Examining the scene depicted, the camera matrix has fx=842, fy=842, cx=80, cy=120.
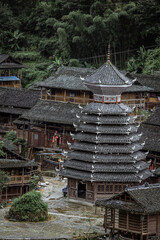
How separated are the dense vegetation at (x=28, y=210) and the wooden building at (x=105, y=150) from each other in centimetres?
732

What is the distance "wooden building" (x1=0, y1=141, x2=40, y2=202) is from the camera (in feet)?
256

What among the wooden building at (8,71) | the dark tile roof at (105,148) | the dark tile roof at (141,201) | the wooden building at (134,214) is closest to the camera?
the dark tile roof at (141,201)

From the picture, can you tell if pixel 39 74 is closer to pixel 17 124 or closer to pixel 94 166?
pixel 17 124

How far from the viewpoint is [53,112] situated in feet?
319

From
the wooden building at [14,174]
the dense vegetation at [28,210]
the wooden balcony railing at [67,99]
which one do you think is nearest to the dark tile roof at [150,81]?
the wooden balcony railing at [67,99]

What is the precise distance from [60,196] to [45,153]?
46.7ft

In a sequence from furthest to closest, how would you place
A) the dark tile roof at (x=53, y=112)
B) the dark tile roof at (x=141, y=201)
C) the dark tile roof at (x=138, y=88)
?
1. the dark tile roof at (x=138, y=88)
2. the dark tile roof at (x=53, y=112)
3. the dark tile roof at (x=141, y=201)

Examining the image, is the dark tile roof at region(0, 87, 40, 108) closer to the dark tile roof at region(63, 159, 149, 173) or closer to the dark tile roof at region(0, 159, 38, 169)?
the dark tile roof at region(0, 159, 38, 169)

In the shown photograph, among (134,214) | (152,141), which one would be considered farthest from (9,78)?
(134,214)

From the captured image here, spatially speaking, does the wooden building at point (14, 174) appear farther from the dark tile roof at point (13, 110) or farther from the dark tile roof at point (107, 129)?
the dark tile roof at point (13, 110)

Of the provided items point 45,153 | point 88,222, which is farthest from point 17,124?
point 88,222

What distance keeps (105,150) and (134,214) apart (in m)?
14.3

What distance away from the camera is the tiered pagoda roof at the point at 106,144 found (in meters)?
77.1

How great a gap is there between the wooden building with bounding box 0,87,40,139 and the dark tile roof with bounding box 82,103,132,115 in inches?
1037
